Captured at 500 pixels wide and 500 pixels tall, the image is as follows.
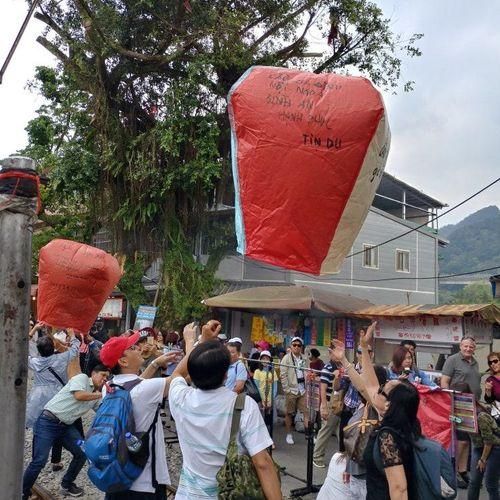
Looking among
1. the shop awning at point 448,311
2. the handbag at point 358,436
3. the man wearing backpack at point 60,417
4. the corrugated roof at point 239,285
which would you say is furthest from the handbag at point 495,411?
the corrugated roof at point 239,285

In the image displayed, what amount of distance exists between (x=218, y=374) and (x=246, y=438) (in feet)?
1.11

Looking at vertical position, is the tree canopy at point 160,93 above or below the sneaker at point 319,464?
above

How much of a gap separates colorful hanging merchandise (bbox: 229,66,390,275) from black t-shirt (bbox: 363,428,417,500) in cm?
102

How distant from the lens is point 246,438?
2.65 m

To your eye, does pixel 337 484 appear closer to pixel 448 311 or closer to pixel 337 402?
pixel 337 402

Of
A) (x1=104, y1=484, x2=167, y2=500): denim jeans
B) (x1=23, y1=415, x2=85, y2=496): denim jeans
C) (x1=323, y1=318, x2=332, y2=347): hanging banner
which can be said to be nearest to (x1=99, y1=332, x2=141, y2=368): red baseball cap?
(x1=104, y1=484, x2=167, y2=500): denim jeans

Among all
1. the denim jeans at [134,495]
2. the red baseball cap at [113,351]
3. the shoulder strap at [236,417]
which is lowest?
Result: the denim jeans at [134,495]

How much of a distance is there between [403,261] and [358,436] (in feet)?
64.1

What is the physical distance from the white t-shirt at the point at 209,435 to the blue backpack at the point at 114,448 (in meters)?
0.54

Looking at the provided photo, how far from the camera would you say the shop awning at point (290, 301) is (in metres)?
11.5

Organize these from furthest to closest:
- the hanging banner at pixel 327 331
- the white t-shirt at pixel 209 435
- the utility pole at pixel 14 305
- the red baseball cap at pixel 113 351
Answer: the hanging banner at pixel 327 331 → the red baseball cap at pixel 113 351 → the utility pole at pixel 14 305 → the white t-shirt at pixel 209 435

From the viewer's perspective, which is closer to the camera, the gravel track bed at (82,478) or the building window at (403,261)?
the gravel track bed at (82,478)

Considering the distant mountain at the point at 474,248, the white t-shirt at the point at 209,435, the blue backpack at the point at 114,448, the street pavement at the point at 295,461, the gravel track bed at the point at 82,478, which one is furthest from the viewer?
the distant mountain at the point at 474,248

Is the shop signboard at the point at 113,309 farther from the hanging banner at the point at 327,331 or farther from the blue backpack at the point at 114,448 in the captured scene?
the blue backpack at the point at 114,448
